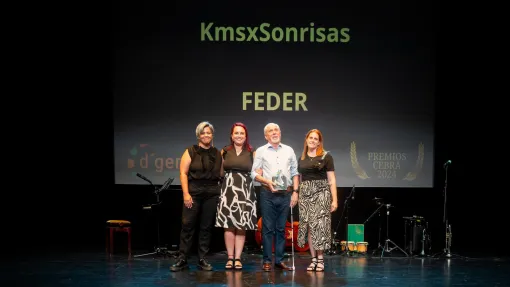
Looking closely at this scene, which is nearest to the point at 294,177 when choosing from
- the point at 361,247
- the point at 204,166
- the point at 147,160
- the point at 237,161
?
the point at 237,161

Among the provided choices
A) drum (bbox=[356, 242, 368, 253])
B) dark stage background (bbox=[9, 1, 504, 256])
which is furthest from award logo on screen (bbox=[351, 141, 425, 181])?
drum (bbox=[356, 242, 368, 253])

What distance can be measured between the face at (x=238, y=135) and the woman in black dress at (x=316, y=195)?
594 millimetres

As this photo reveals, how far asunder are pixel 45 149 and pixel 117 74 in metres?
1.52

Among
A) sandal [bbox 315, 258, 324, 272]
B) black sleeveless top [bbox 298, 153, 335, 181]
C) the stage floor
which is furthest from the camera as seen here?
sandal [bbox 315, 258, 324, 272]

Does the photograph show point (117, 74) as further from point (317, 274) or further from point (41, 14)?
point (317, 274)

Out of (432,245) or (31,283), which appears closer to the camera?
(31,283)

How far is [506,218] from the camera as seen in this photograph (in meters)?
7.85

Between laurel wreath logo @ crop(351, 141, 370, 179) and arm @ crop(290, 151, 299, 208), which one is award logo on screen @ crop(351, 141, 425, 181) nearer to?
laurel wreath logo @ crop(351, 141, 370, 179)

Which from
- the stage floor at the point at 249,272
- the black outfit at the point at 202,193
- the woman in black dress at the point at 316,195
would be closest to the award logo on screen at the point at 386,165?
the stage floor at the point at 249,272

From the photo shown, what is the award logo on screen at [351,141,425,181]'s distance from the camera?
7.26 meters

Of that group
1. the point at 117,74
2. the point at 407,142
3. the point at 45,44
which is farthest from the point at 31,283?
the point at 407,142

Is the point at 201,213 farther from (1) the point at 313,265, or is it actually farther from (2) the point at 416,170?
(2) the point at 416,170

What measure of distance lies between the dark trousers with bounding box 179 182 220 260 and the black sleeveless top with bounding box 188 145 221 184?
69mm

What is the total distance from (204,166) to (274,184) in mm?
659
